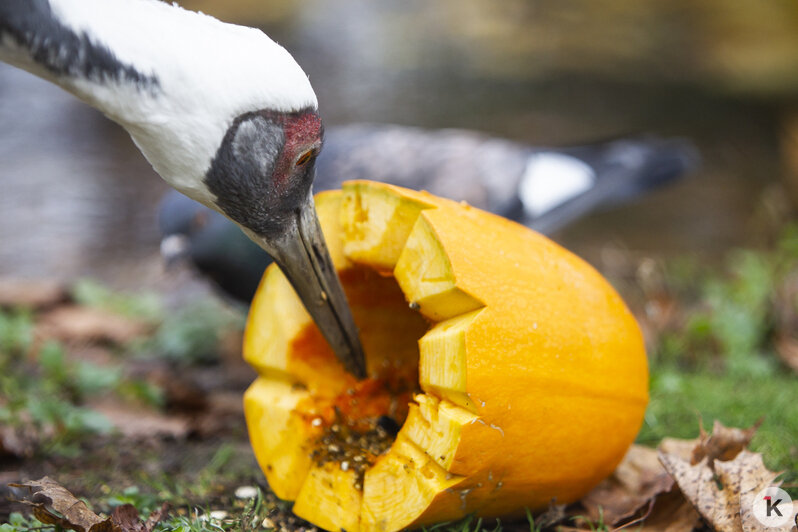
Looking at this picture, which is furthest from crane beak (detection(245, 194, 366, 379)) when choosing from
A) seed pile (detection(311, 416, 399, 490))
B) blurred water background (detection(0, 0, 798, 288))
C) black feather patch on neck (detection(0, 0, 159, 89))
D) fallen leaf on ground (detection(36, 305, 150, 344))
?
blurred water background (detection(0, 0, 798, 288))

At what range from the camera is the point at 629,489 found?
187 centimetres

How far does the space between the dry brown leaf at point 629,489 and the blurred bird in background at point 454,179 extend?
161 centimetres

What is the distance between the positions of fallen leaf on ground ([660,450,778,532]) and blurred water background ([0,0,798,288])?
10.0 feet

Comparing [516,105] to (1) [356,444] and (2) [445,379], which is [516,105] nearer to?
(1) [356,444]

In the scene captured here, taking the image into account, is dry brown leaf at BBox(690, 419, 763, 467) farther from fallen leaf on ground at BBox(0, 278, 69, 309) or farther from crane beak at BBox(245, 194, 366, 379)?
fallen leaf on ground at BBox(0, 278, 69, 309)

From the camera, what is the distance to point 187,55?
1.38 m

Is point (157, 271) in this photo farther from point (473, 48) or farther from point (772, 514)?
point (473, 48)

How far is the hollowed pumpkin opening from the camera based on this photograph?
1479 mm

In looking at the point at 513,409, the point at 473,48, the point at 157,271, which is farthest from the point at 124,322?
the point at 473,48

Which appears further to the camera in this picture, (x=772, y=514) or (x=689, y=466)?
(x=689, y=466)

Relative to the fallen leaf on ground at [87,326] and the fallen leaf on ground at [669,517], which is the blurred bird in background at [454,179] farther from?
the fallen leaf on ground at [669,517]

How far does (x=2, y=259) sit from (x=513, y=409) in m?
4.80

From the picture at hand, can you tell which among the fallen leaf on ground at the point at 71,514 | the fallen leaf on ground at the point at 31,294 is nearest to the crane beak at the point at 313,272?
the fallen leaf on ground at the point at 71,514

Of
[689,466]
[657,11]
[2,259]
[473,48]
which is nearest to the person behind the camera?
[689,466]
